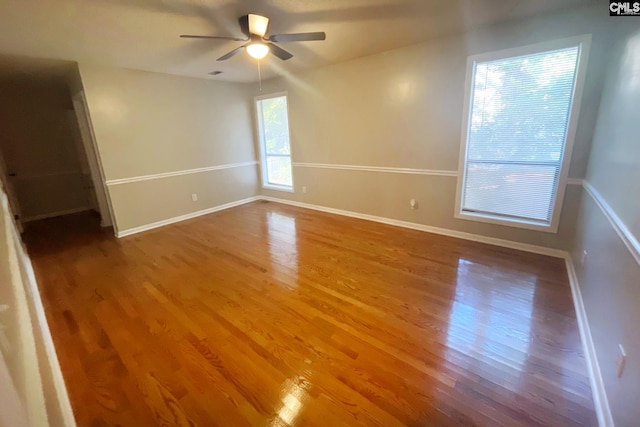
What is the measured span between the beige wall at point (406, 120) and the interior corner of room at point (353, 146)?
0.06 ft

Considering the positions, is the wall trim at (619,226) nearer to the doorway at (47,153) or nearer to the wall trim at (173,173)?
the wall trim at (173,173)

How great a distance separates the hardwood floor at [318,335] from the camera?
4.99ft

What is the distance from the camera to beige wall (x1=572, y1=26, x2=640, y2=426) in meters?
1.25

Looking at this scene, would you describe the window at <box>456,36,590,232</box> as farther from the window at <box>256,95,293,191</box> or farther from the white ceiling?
the window at <box>256,95,293,191</box>

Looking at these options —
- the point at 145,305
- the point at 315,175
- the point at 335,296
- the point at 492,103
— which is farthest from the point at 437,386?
the point at 315,175

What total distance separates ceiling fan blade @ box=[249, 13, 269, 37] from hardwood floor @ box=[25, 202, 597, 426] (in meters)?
2.31

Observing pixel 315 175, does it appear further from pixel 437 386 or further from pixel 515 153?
pixel 437 386

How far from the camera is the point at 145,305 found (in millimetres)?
2477

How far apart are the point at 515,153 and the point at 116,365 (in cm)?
411

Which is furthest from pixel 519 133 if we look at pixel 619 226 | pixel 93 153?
pixel 93 153

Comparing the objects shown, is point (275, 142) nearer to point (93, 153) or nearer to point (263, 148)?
point (263, 148)

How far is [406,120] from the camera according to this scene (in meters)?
3.81

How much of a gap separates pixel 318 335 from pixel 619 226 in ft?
6.28

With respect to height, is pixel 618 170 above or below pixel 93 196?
above
